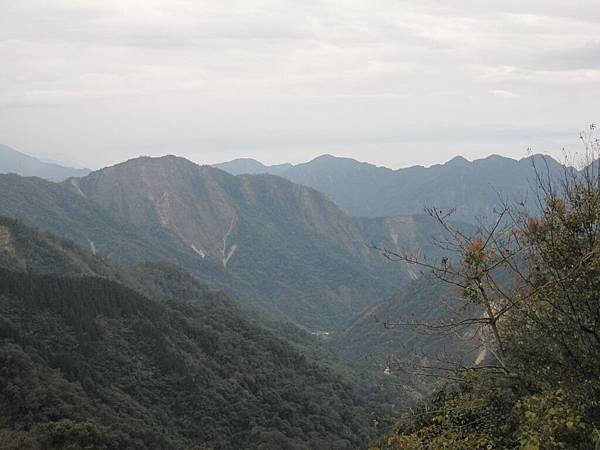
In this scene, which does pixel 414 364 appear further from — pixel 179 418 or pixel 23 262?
pixel 23 262

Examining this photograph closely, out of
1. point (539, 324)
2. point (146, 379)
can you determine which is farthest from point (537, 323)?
point (146, 379)

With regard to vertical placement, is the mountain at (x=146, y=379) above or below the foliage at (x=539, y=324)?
below

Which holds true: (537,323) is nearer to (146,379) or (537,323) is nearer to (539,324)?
(539,324)

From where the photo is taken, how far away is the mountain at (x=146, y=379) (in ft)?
145

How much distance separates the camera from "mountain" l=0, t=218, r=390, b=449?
4416cm

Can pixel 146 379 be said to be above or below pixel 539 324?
below

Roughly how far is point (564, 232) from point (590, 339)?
6.91 feet

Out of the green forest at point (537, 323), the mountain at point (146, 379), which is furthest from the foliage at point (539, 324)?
the mountain at point (146, 379)

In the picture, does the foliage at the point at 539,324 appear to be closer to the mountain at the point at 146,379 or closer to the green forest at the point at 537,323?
the green forest at the point at 537,323

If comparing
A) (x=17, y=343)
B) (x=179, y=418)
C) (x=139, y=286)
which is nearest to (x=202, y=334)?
(x=179, y=418)

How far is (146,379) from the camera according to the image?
6241 cm

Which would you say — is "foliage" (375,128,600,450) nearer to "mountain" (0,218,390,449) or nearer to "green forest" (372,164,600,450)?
"green forest" (372,164,600,450)

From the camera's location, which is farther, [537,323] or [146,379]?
[146,379]

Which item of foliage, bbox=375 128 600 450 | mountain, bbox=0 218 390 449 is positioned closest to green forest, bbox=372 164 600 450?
foliage, bbox=375 128 600 450
